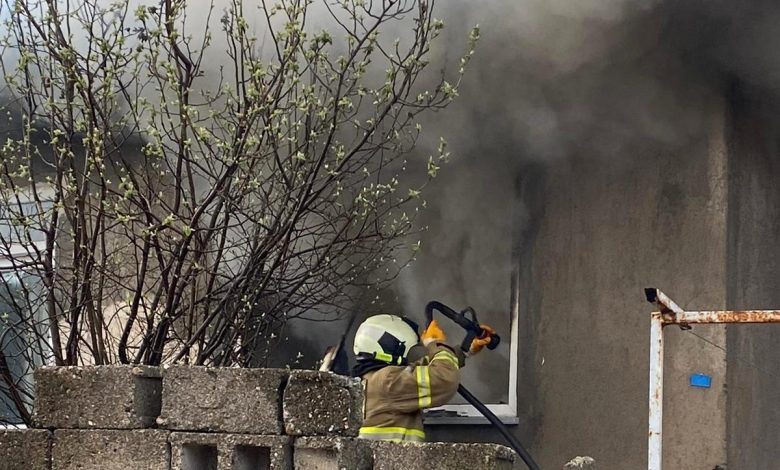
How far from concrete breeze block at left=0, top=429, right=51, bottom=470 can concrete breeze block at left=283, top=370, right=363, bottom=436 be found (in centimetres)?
90

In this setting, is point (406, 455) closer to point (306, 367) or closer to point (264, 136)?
point (264, 136)

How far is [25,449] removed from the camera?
14.0 feet

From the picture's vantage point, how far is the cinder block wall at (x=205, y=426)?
12.8ft

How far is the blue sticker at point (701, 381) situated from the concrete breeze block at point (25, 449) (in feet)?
10.7

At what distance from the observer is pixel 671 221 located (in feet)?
20.9

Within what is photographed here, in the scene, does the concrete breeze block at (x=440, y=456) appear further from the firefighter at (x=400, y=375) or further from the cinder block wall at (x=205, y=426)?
the firefighter at (x=400, y=375)

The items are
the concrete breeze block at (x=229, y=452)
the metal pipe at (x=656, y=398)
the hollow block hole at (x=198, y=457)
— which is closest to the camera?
the concrete breeze block at (x=229, y=452)

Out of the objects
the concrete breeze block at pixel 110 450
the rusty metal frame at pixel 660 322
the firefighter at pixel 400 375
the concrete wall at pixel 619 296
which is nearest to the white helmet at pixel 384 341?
the firefighter at pixel 400 375

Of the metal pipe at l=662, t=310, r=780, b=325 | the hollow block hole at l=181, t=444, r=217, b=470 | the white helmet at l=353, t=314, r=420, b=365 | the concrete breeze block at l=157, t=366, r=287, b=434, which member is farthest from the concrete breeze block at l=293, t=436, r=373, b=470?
the white helmet at l=353, t=314, r=420, b=365

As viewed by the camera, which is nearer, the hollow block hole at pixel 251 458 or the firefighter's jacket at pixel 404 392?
the hollow block hole at pixel 251 458

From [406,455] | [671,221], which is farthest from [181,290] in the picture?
[671,221]

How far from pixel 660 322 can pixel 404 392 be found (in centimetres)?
192

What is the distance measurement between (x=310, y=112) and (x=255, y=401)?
5.52 ft

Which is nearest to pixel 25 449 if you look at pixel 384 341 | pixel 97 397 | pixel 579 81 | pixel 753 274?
pixel 97 397
